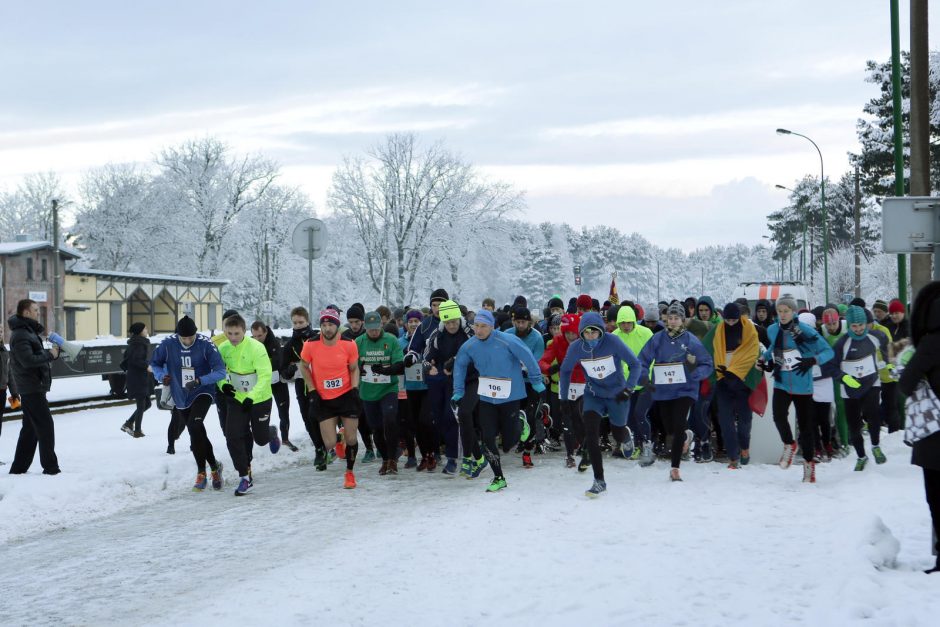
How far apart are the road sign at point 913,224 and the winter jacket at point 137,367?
37.7 ft

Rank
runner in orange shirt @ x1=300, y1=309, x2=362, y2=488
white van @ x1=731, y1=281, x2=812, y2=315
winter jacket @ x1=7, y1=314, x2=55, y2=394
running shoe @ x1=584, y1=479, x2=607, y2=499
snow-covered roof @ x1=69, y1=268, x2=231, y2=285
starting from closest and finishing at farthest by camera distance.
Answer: running shoe @ x1=584, y1=479, x2=607, y2=499 < runner in orange shirt @ x1=300, y1=309, x2=362, y2=488 < winter jacket @ x1=7, y1=314, x2=55, y2=394 < white van @ x1=731, y1=281, x2=812, y2=315 < snow-covered roof @ x1=69, y1=268, x2=231, y2=285

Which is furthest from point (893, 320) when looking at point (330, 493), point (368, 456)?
point (330, 493)

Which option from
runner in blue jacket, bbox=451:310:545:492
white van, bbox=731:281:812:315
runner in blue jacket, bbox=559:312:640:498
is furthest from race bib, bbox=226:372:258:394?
white van, bbox=731:281:812:315

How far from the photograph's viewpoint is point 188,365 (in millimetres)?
10648

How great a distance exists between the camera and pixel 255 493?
10.7m

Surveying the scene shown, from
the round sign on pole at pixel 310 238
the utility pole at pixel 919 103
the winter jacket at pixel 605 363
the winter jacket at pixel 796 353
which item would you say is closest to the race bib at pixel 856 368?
the winter jacket at pixel 796 353

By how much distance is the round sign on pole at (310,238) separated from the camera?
15141mm

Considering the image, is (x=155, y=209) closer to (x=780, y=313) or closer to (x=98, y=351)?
(x=98, y=351)

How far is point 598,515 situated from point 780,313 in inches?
141

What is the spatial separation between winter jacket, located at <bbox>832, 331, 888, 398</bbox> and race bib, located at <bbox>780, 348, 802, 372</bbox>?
1009mm

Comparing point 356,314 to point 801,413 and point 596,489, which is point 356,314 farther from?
point 801,413

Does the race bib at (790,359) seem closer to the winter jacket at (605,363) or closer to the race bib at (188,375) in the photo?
the winter jacket at (605,363)

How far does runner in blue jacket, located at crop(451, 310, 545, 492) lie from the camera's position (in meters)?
10.3

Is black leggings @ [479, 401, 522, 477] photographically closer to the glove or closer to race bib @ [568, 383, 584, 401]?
race bib @ [568, 383, 584, 401]
